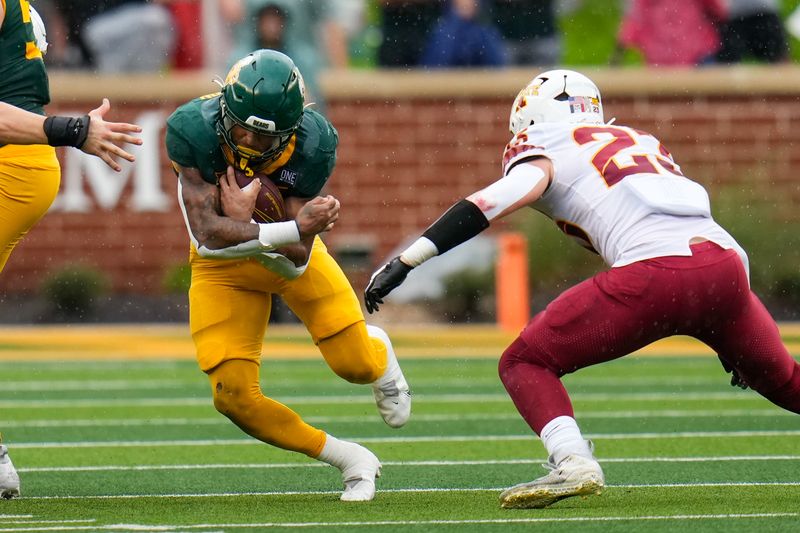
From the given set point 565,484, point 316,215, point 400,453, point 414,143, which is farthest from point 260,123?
point 414,143

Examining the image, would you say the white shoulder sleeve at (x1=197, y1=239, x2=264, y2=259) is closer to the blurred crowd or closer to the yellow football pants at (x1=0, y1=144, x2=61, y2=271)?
the yellow football pants at (x1=0, y1=144, x2=61, y2=271)

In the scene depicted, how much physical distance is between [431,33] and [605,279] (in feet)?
36.4

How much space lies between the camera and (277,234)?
5398 mm

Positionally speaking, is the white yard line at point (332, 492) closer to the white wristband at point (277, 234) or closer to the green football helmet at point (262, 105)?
the white wristband at point (277, 234)

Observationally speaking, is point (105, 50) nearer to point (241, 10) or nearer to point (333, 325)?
point (241, 10)

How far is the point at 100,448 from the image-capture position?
753 cm

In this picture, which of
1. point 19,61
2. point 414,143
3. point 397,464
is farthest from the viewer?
point 414,143

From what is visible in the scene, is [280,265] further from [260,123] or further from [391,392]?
[391,392]

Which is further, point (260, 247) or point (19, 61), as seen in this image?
point (19, 61)

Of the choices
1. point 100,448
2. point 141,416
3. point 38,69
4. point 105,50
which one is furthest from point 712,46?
point 38,69

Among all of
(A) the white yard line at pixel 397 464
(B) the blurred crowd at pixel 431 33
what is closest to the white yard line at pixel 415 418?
(A) the white yard line at pixel 397 464

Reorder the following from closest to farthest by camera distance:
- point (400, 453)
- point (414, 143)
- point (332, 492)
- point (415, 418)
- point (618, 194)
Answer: point (618, 194) < point (332, 492) < point (400, 453) < point (415, 418) < point (414, 143)

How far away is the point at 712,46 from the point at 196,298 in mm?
11275

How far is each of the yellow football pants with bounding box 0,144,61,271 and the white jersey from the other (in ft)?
5.81
